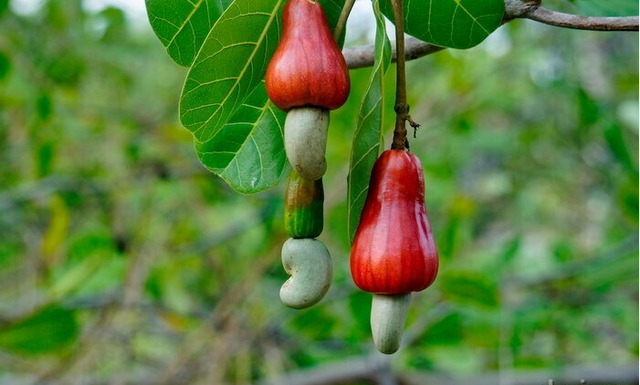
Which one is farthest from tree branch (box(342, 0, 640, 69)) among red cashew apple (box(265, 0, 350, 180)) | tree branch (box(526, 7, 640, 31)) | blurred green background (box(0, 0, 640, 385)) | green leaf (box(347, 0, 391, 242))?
blurred green background (box(0, 0, 640, 385))

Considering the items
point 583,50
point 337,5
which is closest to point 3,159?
point 337,5

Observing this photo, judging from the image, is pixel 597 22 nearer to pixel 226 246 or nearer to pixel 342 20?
pixel 342 20

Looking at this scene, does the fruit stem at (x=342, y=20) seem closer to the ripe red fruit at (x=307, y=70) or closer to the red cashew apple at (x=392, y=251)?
the ripe red fruit at (x=307, y=70)

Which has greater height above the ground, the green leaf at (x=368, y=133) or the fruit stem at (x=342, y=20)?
the fruit stem at (x=342, y=20)

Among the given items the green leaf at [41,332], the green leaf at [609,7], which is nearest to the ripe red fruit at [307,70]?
the green leaf at [609,7]

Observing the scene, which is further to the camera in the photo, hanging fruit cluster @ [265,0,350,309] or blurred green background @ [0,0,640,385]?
blurred green background @ [0,0,640,385]

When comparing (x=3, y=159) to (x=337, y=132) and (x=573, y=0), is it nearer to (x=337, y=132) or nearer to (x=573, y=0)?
(x=337, y=132)

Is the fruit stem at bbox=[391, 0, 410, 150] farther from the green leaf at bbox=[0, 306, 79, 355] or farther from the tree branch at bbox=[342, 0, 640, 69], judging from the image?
the green leaf at bbox=[0, 306, 79, 355]
